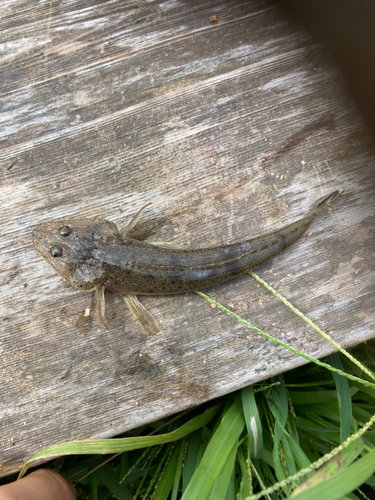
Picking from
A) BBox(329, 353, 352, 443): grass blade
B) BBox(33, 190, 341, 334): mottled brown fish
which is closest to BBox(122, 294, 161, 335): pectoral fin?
BBox(33, 190, 341, 334): mottled brown fish

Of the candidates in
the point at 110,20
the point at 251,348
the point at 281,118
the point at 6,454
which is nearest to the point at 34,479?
the point at 6,454

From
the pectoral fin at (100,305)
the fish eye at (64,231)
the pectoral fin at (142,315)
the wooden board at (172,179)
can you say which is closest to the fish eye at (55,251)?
the fish eye at (64,231)

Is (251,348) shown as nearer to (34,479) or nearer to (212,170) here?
(212,170)

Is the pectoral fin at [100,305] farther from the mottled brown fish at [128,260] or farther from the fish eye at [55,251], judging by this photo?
the fish eye at [55,251]

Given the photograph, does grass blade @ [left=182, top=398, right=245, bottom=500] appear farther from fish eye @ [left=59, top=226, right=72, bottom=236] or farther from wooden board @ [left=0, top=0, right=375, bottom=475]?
fish eye @ [left=59, top=226, right=72, bottom=236]

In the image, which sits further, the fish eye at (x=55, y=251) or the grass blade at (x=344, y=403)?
the fish eye at (x=55, y=251)

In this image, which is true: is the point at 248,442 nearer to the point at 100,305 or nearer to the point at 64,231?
the point at 100,305
